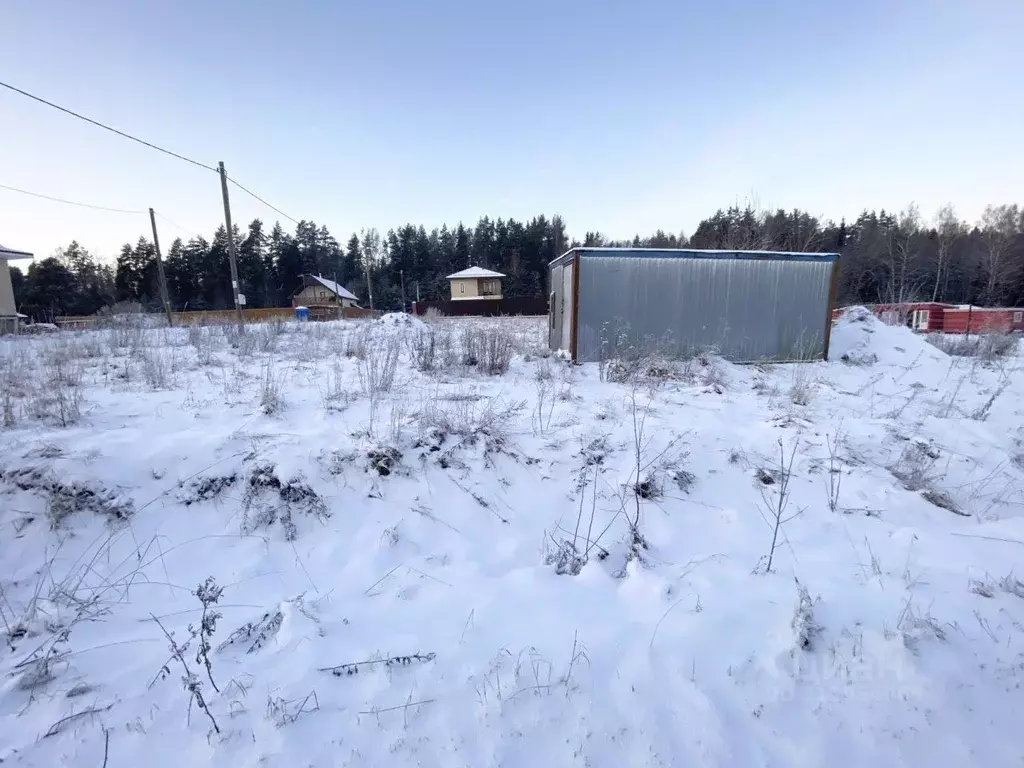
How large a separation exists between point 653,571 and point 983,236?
5541cm

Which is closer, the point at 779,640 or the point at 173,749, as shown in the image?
the point at 173,749

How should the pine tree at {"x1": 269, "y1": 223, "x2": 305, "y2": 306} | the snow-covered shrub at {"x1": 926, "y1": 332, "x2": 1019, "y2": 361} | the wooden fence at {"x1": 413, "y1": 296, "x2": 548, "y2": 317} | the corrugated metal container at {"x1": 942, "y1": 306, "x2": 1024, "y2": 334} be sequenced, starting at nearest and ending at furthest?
the snow-covered shrub at {"x1": 926, "y1": 332, "x2": 1019, "y2": 361}, the corrugated metal container at {"x1": 942, "y1": 306, "x2": 1024, "y2": 334}, the wooden fence at {"x1": 413, "y1": 296, "x2": 548, "y2": 317}, the pine tree at {"x1": 269, "y1": 223, "x2": 305, "y2": 306}

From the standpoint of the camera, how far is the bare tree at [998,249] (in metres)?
33.0

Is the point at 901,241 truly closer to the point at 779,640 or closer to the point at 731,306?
the point at 731,306

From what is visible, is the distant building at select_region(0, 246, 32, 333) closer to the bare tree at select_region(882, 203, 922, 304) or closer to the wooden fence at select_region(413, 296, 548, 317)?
the wooden fence at select_region(413, 296, 548, 317)

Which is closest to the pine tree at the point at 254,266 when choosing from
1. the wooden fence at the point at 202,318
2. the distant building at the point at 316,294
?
the distant building at the point at 316,294

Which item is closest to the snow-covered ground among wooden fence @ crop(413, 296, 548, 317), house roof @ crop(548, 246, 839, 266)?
house roof @ crop(548, 246, 839, 266)

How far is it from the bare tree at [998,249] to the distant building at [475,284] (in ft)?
127

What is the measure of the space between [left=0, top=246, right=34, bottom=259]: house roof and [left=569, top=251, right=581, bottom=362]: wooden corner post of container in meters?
20.6

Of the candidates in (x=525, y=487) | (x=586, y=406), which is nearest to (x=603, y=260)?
(x=586, y=406)

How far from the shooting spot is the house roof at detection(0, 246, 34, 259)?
51.7 ft

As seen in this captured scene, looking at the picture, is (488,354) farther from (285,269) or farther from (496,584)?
(285,269)

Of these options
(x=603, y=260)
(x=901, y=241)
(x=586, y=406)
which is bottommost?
(x=586, y=406)

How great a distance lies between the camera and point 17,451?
302 centimetres
